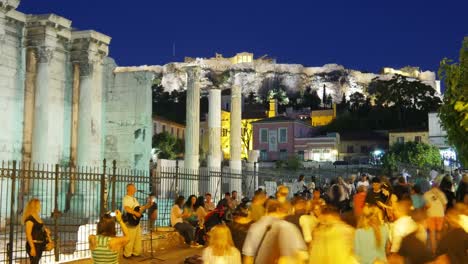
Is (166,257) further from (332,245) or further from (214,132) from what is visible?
(214,132)

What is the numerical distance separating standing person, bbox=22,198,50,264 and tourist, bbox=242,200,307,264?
410cm

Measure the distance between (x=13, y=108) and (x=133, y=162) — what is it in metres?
6.00

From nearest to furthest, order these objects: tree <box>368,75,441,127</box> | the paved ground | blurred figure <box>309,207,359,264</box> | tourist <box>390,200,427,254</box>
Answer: blurred figure <box>309,207,359,264</box> → tourist <box>390,200,427,254</box> → the paved ground → tree <box>368,75,441,127</box>

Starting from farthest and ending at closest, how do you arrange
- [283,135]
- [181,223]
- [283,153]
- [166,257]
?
[283,135]
[283,153]
[181,223]
[166,257]

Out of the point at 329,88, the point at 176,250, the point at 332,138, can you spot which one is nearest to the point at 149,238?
the point at 176,250

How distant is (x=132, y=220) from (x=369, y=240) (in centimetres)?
649

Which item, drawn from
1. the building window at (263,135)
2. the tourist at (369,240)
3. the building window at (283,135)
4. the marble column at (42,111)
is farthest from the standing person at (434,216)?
the building window at (263,135)

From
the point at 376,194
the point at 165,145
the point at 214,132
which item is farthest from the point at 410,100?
the point at 376,194

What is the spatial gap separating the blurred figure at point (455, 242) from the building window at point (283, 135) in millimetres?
65445

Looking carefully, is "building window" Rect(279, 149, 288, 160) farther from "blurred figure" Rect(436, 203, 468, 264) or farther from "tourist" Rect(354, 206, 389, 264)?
"tourist" Rect(354, 206, 389, 264)

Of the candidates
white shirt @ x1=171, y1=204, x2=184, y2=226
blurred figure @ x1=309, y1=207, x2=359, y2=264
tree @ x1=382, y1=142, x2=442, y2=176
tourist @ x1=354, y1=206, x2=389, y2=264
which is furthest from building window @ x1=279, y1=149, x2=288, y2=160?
blurred figure @ x1=309, y1=207, x2=359, y2=264

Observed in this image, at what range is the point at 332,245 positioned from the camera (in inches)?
233

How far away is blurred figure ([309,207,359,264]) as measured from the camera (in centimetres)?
590

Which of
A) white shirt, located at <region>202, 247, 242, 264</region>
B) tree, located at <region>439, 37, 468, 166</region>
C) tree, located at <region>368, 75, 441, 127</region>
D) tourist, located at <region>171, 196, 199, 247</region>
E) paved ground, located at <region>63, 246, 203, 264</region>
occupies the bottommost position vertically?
paved ground, located at <region>63, 246, 203, 264</region>
